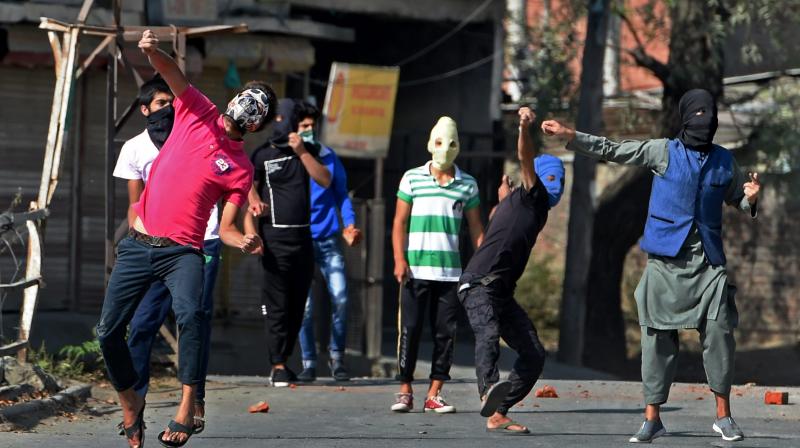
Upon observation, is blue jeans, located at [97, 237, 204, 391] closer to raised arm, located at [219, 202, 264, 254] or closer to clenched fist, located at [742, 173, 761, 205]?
raised arm, located at [219, 202, 264, 254]

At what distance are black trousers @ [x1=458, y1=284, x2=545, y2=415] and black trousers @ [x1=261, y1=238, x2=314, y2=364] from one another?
2.26 m

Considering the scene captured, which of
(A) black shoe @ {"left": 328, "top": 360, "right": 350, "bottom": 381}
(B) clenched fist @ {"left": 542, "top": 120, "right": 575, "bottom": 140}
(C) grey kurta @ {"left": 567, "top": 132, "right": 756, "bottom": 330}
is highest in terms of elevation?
(B) clenched fist @ {"left": 542, "top": 120, "right": 575, "bottom": 140}

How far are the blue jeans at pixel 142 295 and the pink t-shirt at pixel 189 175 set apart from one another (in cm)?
10

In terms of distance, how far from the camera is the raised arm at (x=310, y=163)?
1074 cm

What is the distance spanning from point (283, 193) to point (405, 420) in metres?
2.30

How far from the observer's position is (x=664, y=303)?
325 inches

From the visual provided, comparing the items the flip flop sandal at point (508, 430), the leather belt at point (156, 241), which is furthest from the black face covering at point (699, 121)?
the leather belt at point (156, 241)

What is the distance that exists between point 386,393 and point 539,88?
8.29 m

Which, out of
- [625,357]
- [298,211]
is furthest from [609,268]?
[298,211]

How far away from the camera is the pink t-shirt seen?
7281mm

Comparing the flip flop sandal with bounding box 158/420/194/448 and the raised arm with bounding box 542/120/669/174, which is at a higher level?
the raised arm with bounding box 542/120/669/174

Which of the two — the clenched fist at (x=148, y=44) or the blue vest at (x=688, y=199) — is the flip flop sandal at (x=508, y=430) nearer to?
the blue vest at (x=688, y=199)

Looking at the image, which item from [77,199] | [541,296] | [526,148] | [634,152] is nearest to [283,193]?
[526,148]

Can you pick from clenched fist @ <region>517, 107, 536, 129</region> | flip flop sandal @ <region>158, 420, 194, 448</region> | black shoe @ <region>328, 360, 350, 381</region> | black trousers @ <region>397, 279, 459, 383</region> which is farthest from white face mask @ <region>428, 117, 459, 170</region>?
flip flop sandal @ <region>158, 420, 194, 448</region>
